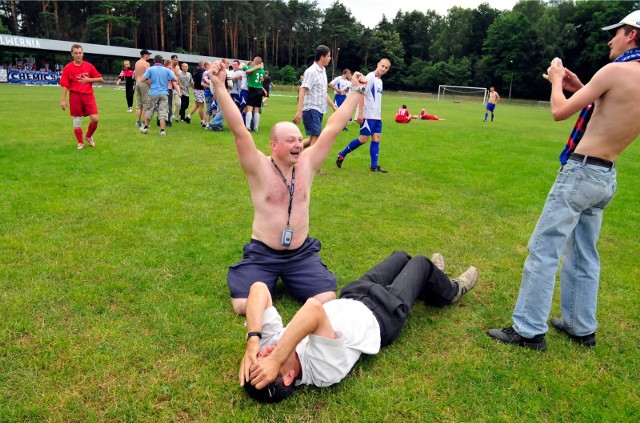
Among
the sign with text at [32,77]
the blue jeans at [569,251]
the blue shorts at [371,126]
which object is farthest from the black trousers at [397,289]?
the sign with text at [32,77]

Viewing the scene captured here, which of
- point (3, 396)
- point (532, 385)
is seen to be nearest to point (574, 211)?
point (532, 385)

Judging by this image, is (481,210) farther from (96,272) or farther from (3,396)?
(3,396)

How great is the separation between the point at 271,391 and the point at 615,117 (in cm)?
294

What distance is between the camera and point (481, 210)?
7.29 metres

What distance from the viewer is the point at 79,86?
9.74 metres

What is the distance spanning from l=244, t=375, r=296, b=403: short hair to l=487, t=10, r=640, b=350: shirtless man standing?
1867mm

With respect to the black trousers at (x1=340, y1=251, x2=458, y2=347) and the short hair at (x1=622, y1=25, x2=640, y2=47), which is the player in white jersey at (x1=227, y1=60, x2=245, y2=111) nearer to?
the black trousers at (x1=340, y1=251, x2=458, y2=347)

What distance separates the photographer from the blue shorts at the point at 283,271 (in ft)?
12.9

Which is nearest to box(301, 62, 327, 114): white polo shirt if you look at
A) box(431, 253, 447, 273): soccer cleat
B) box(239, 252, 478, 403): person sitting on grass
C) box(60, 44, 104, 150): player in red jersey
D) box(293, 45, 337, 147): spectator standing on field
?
box(293, 45, 337, 147): spectator standing on field

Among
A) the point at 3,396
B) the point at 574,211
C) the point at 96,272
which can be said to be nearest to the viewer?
the point at 3,396

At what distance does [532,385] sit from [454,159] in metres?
9.17

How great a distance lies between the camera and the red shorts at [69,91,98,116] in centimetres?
984

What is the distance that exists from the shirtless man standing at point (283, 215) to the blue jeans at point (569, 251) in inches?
64.7

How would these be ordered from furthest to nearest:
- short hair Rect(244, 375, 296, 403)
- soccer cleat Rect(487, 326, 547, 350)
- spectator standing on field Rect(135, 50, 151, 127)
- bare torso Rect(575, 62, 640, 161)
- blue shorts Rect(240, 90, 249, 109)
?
blue shorts Rect(240, 90, 249, 109)
spectator standing on field Rect(135, 50, 151, 127)
soccer cleat Rect(487, 326, 547, 350)
bare torso Rect(575, 62, 640, 161)
short hair Rect(244, 375, 296, 403)
